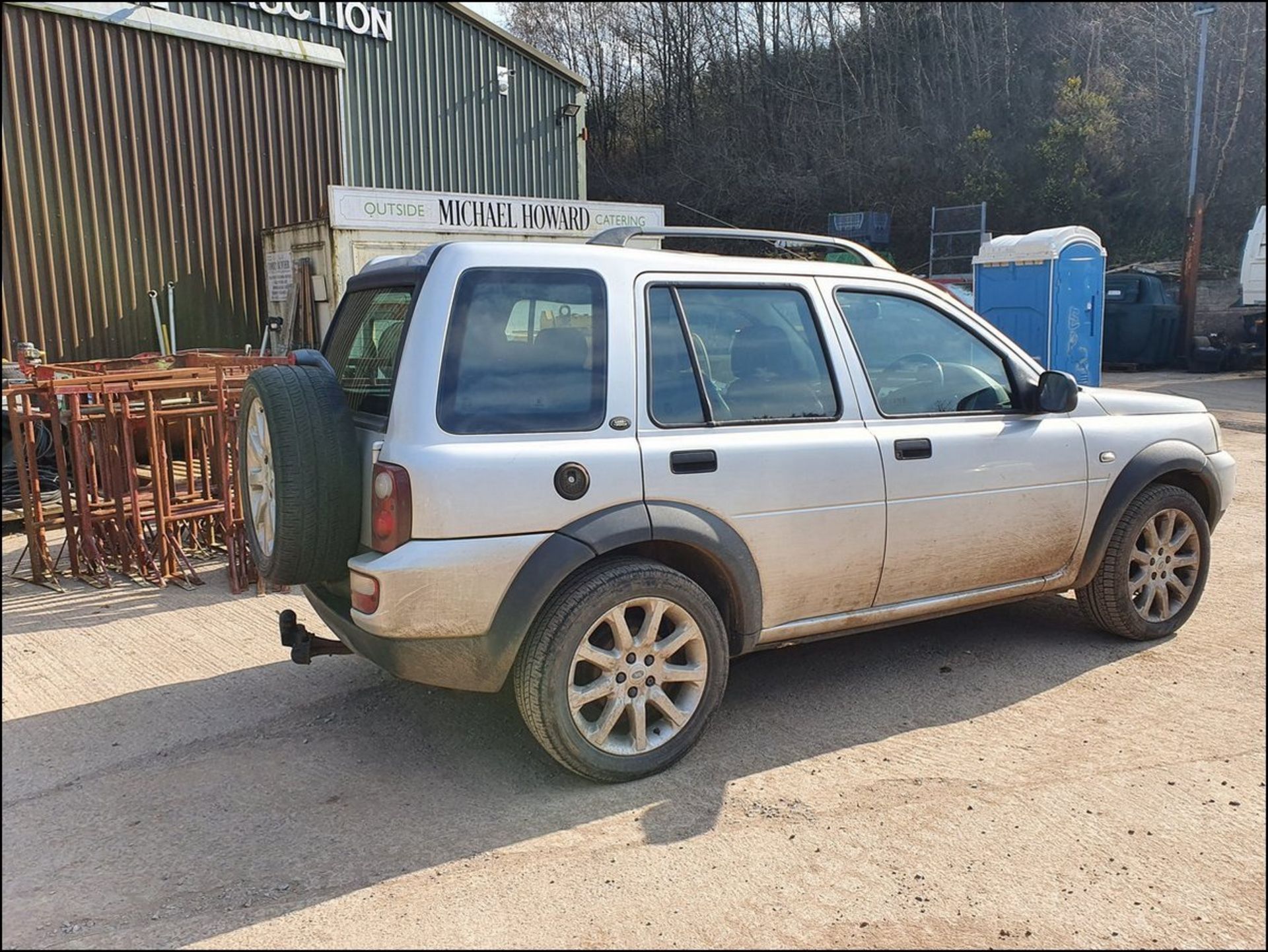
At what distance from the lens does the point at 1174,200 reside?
26.5 m

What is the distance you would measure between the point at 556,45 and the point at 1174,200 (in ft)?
56.5

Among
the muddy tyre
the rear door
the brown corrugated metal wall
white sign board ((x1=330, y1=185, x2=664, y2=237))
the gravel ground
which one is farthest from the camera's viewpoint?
white sign board ((x1=330, y1=185, x2=664, y2=237))

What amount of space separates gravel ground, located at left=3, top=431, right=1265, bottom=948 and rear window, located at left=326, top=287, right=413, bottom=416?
4.50ft

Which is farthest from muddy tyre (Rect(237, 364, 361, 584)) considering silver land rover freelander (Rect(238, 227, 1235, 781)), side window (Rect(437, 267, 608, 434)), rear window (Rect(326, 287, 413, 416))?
side window (Rect(437, 267, 608, 434))

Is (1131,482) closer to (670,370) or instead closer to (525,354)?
(670,370)

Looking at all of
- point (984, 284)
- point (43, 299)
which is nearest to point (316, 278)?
point (43, 299)

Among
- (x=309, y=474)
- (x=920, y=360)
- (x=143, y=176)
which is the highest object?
(x=143, y=176)

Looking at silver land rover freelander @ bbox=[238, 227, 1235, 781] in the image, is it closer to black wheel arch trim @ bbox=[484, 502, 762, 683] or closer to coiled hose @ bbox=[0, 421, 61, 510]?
black wheel arch trim @ bbox=[484, 502, 762, 683]

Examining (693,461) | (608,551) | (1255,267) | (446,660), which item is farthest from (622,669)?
(1255,267)

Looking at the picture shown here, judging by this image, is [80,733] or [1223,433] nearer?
[80,733]

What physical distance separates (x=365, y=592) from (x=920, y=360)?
8.28 ft

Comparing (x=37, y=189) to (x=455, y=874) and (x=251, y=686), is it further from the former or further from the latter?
(x=455, y=874)

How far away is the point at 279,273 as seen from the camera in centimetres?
1245

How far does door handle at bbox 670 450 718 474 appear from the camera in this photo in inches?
143
